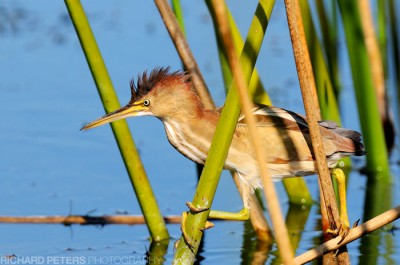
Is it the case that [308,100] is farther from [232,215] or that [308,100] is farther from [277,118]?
[232,215]

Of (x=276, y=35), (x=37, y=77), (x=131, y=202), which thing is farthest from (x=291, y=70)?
(x=131, y=202)

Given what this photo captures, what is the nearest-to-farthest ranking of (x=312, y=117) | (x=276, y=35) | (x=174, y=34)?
(x=312, y=117), (x=174, y=34), (x=276, y=35)

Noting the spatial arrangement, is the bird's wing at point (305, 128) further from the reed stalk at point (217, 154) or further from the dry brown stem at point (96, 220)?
the dry brown stem at point (96, 220)

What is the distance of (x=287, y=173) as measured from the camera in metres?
3.97

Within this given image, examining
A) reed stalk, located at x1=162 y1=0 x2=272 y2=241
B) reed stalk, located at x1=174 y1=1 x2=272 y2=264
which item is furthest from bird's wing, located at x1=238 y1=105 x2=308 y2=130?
reed stalk, located at x1=174 y1=1 x2=272 y2=264

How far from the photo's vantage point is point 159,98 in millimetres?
3910

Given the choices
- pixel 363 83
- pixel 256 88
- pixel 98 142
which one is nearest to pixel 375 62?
pixel 363 83

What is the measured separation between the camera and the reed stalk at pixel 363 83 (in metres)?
5.04

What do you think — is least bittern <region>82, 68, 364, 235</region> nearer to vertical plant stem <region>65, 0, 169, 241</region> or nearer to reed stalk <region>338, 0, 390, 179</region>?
vertical plant stem <region>65, 0, 169, 241</region>

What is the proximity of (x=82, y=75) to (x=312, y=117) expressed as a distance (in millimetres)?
4466

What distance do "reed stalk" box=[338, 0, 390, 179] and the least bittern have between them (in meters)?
1.20

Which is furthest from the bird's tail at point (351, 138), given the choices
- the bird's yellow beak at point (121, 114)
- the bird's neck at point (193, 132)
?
the bird's yellow beak at point (121, 114)

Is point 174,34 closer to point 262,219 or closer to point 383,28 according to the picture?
point 262,219

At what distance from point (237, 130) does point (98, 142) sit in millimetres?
2606
